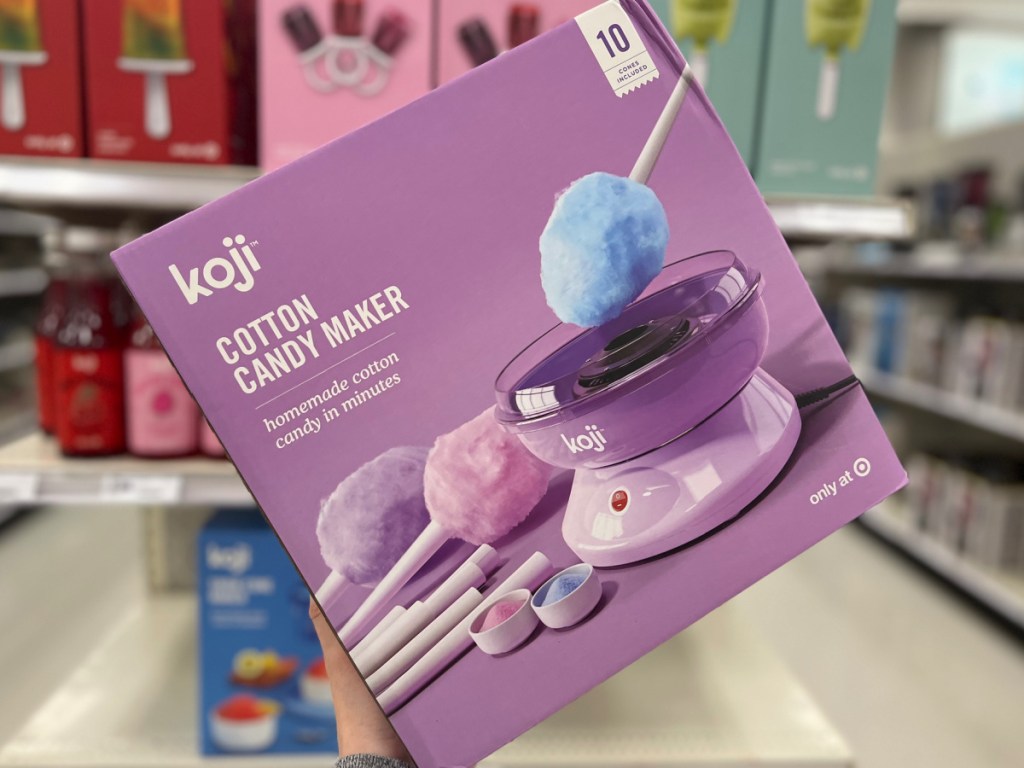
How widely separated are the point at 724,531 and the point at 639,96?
0.36m

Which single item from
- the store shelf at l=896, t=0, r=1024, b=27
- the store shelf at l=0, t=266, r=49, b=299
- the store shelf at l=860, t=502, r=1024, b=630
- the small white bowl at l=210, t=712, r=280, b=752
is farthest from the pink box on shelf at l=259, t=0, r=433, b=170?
the store shelf at l=896, t=0, r=1024, b=27

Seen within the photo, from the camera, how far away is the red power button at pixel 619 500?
1.97 ft

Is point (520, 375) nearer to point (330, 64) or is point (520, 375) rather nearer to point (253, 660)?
point (330, 64)

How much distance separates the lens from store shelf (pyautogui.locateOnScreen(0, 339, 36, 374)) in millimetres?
4157

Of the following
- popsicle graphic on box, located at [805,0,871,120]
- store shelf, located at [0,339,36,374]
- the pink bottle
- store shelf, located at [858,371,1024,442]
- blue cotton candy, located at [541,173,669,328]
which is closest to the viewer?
blue cotton candy, located at [541,173,669,328]

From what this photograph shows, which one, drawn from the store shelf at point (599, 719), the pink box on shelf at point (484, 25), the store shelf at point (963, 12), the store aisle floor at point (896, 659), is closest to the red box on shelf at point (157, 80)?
the pink box on shelf at point (484, 25)

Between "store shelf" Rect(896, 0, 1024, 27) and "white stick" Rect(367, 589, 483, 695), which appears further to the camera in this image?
"store shelf" Rect(896, 0, 1024, 27)

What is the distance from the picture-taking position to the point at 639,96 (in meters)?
0.60

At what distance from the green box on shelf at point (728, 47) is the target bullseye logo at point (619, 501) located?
2.02ft

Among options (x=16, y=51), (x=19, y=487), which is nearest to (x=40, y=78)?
(x=16, y=51)

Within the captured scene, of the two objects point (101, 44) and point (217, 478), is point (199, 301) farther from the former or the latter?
point (101, 44)

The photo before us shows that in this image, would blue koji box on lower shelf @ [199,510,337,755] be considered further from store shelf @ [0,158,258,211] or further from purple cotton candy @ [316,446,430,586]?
purple cotton candy @ [316,446,430,586]

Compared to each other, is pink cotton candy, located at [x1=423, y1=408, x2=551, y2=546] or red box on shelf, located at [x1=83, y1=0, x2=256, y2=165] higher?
red box on shelf, located at [x1=83, y1=0, x2=256, y2=165]

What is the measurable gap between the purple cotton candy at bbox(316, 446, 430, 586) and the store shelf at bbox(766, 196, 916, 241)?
643 mm
